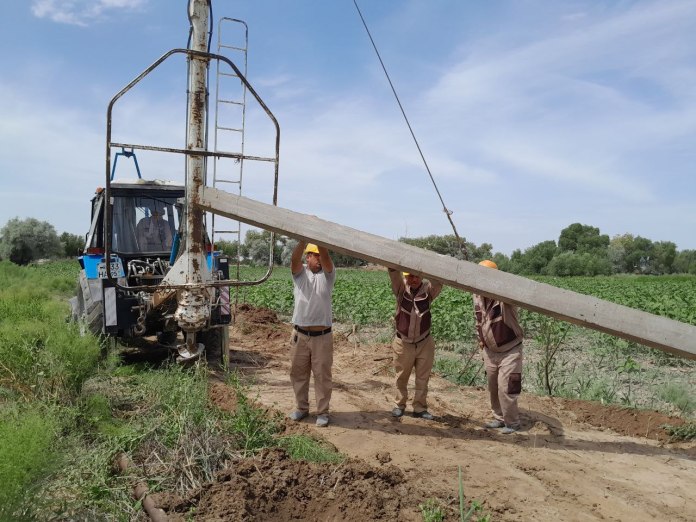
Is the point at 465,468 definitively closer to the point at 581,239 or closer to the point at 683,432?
the point at 683,432

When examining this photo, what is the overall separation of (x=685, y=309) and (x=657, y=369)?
4.76 meters

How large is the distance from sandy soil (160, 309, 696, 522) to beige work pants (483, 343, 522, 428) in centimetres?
21

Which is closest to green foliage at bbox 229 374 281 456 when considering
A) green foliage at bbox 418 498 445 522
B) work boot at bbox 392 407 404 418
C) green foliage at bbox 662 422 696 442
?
green foliage at bbox 418 498 445 522

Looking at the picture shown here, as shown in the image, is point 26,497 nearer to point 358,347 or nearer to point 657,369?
→ point 358,347

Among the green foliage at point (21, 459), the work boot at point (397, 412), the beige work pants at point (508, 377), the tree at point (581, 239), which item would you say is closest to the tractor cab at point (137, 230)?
the work boot at point (397, 412)

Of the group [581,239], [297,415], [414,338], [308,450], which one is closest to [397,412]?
[414,338]

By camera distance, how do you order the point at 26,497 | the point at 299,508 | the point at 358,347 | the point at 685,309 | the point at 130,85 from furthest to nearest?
the point at 685,309 < the point at 358,347 < the point at 130,85 < the point at 299,508 < the point at 26,497

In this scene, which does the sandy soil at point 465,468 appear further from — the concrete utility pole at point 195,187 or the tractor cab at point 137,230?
the tractor cab at point 137,230

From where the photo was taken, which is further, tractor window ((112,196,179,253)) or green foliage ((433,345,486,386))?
green foliage ((433,345,486,386))

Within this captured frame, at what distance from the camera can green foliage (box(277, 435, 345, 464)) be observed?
4262 mm

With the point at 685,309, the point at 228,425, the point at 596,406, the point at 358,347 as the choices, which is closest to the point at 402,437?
the point at 228,425

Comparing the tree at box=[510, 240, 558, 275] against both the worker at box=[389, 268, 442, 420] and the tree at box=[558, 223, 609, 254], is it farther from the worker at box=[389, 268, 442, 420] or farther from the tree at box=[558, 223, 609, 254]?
the worker at box=[389, 268, 442, 420]

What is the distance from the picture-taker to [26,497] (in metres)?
2.69

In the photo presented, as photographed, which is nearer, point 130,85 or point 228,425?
point 228,425
